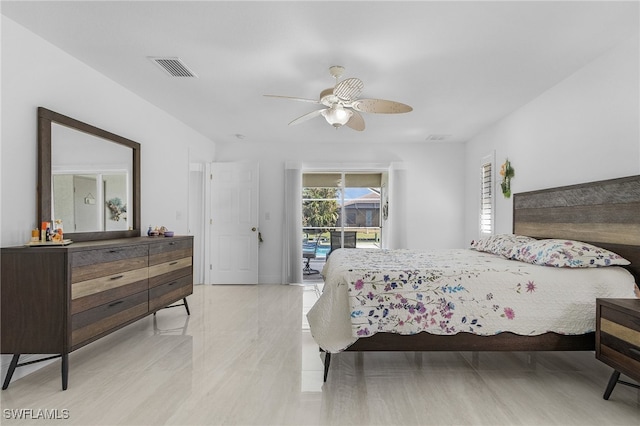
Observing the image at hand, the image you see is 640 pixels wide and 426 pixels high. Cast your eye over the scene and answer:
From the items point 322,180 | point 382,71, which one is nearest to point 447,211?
point 322,180

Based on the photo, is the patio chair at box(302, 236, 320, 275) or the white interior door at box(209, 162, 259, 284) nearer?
the white interior door at box(209, 162, 259, 284)

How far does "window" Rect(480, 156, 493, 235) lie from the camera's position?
525 centimetres

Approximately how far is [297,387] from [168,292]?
193cm

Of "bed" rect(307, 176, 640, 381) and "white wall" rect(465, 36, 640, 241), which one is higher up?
"white wall" rect(465, 36, 640, 241)

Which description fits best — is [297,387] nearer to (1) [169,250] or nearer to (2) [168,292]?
(2) [168,292]

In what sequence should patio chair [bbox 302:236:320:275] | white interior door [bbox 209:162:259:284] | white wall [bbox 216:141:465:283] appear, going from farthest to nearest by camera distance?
patio chair [bbox 302:236:320:275]
white wall [bbox 216:141:465:283]
white interior door [bbox 209:162:259:284]

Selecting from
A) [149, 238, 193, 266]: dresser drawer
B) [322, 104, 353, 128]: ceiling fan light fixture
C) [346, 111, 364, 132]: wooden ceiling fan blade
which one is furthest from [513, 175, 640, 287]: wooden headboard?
[149, 238, 193, 266]: dresser drawer

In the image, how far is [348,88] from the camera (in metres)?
2.90

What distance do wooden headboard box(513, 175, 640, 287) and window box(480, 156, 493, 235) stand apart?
115 centimetres

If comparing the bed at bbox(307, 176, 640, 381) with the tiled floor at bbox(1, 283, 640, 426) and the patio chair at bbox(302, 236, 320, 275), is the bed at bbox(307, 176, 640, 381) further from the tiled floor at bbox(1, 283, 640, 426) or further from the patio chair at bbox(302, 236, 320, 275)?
the patio chair at bbox(302, 236, 320, 275)

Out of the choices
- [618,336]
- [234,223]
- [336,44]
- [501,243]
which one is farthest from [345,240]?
[618,336]

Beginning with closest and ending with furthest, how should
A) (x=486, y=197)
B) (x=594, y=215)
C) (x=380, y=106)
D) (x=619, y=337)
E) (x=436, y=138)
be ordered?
(x=619, y=337) → (x=594, y=215) → (x=380, y=106) → (x=486, y=197) → (x=436, y=138)

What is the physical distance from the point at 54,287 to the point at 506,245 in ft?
12.3

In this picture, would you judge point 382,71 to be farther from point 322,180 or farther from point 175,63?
point 322,180
